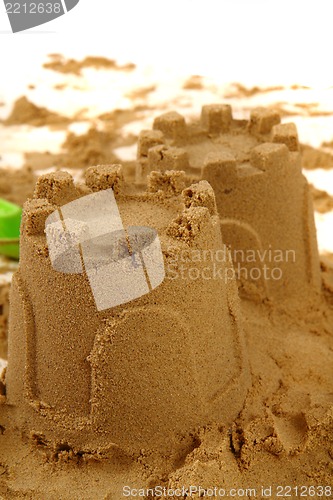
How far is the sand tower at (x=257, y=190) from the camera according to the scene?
1647 mm

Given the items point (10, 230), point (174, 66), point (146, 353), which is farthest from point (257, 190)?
point (174, 66)

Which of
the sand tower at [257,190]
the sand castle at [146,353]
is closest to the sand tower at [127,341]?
the sand castle at [146,353]

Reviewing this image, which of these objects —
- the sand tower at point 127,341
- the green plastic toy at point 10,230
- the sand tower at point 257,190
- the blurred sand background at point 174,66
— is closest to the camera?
the sand tower at point 127,341

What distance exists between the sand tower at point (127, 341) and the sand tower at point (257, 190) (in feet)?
1.03

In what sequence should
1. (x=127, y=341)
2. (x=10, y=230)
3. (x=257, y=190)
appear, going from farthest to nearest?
(x=10, y=230) < (x=257, y=190) < (x=127, y=341)

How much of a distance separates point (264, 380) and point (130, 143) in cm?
172

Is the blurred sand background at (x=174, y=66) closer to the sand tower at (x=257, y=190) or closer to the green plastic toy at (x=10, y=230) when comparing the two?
the sand tower at (x=257, y=190)

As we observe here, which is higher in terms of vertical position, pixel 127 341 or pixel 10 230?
pixel 127 341

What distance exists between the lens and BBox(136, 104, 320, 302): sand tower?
5.41ft

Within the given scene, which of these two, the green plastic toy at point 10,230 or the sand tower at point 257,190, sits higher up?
the sand tower at point 257,190

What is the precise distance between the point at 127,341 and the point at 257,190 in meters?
0.67

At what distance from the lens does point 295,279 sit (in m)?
1.81

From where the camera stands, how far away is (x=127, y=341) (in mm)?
1180

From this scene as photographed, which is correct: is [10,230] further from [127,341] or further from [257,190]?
[127,341]
